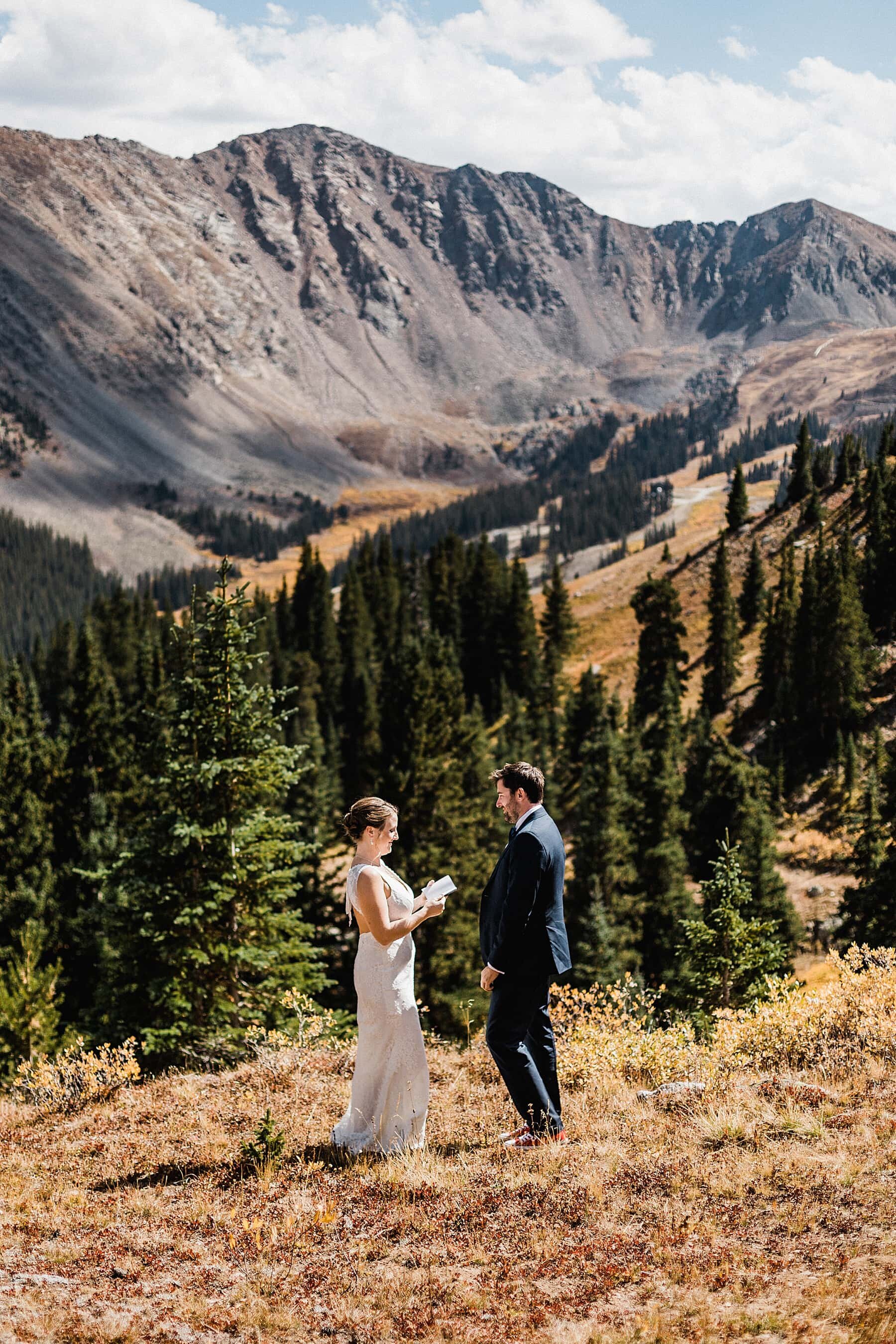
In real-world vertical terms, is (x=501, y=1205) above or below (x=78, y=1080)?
above

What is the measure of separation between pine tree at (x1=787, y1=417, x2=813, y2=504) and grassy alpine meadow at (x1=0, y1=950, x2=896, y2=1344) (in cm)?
11440

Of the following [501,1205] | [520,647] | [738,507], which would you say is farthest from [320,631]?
[501,1205]

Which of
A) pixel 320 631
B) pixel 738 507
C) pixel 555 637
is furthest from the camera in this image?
pixel 738 507

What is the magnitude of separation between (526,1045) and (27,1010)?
27811mm

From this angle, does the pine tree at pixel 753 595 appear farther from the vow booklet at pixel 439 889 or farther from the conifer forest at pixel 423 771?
the vow booklet at pixel 439 889

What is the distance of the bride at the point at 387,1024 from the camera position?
30.2 feet

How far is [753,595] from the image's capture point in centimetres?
10056

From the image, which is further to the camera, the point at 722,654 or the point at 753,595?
the point at 753,595

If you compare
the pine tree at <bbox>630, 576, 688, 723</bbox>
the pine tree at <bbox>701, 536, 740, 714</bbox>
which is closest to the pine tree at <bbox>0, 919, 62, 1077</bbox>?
the pine tree at <bbox>630, 576, 688, 723</bbox>

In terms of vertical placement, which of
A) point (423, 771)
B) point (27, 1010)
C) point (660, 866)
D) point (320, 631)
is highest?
point (423, 771)

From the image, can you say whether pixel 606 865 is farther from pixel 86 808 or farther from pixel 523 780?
pixel 523 780

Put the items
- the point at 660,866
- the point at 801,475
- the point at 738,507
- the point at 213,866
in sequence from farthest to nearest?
the point at 801,475
the point at 738,507
the point at 660,866
the point at 213,866

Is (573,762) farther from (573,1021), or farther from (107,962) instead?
(573,1021)

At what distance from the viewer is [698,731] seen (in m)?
74.7
